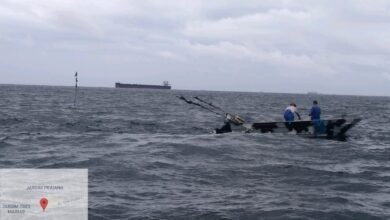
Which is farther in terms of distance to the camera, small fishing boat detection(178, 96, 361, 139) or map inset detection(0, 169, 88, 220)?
small fishing boat detection(178, 96, 361, 139)

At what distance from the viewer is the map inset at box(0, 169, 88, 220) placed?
26.6 feet

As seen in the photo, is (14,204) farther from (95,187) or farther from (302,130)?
(302,130)

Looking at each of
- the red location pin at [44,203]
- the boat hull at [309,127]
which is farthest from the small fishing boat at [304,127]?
the red location pin at [44,203]

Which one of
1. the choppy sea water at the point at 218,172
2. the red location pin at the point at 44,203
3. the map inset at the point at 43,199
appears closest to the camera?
the map inset at the point at 43,199

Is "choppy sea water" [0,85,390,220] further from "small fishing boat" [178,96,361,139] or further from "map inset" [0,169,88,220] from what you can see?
Answer: "small fishing boat" [178,96,361,139]

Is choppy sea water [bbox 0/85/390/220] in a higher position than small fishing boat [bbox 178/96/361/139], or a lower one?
lower

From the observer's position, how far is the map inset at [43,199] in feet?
26.6

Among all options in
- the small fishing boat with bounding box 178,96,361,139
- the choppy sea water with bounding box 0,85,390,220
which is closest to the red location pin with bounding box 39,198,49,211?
the choppy sea water with bounding box 0,85,390,220

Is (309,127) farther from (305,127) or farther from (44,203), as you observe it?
(44,203)

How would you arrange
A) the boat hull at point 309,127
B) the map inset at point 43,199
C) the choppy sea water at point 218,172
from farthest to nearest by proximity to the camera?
the boat hull at point 309,127 → the choppy sea water at point 218,172 → the map inset at point 43,199

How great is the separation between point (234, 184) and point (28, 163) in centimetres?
609

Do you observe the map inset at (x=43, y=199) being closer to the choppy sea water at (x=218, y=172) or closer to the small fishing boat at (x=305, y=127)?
the choppy sea water at (x=218, y=172)

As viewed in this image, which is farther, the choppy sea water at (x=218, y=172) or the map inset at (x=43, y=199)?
the choppy sea water at (x=218, y=172)

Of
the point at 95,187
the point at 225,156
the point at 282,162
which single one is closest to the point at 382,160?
the point at 282,162
